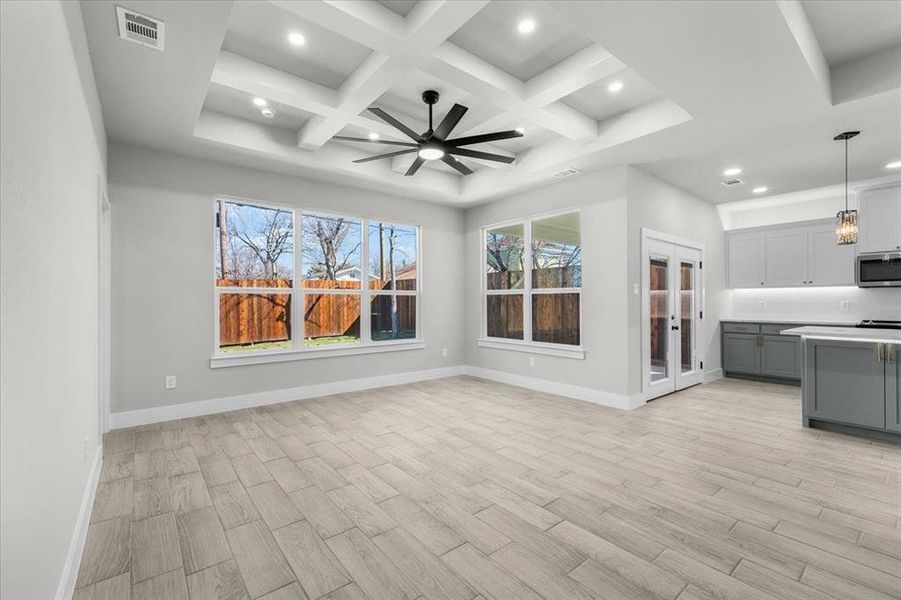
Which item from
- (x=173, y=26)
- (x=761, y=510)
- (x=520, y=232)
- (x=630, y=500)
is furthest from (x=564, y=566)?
(x=520, y=232)

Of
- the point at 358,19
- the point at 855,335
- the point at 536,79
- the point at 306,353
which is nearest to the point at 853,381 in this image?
the point at 855,335

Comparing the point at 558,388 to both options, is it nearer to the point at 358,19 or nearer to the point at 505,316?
the point at 505,316

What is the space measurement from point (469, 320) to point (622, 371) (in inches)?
109

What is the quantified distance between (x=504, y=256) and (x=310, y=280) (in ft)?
9.55

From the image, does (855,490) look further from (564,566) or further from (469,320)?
(469,320)

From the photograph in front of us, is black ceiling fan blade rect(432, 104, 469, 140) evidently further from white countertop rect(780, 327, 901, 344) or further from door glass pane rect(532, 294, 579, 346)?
white countertop rect(780, 327, 901, 344)

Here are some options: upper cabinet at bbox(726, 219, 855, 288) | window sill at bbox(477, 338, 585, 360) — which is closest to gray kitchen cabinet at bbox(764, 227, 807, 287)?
upper cabinet at bbox(726, 219, 855, 288)

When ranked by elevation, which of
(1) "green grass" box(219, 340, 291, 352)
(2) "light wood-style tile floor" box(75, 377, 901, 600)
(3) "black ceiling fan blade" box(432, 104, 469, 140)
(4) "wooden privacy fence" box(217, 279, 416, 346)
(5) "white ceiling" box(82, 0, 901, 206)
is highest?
(5) "white ceiling" box(82, 0, 901, 206)

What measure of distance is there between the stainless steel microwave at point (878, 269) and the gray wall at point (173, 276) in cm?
737

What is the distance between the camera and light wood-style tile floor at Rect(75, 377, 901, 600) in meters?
1.87

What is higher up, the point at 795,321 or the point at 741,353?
the point at 795,321

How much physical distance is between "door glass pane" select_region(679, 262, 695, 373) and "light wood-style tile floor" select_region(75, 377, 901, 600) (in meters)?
1.76

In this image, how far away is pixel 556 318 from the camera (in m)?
5.64

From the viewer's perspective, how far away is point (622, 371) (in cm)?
474
